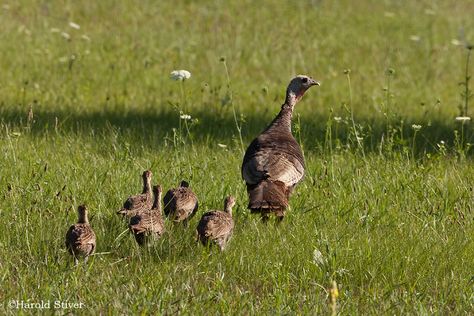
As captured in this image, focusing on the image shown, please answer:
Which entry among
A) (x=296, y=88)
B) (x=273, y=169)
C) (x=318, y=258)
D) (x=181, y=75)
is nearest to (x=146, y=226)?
(x=318, y=258)

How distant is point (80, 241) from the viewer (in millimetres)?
6703

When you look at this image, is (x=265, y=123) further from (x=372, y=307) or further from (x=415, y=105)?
(x=372, y=307)

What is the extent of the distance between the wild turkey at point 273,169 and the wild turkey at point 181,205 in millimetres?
436

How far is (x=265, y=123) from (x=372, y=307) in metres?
6.04

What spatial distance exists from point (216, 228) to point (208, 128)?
462 centimetres

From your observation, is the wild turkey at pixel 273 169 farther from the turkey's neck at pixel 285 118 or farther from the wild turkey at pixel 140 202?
the wild turkey at pixel 140 202

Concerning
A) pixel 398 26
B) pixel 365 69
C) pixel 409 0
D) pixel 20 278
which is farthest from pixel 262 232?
pixel 409 0

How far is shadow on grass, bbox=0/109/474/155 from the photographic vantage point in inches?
422

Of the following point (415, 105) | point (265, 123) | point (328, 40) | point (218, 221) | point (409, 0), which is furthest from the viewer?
point (409, 0)

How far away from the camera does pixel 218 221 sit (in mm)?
7238

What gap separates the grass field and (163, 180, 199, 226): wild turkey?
0.35 ft

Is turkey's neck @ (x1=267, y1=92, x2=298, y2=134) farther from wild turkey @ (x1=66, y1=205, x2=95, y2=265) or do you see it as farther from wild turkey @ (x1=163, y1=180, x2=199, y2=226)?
wild turkey @ (x1=66, y1=205, x2=95, y2=265)

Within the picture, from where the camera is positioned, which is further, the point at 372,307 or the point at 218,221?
the point at 218,221

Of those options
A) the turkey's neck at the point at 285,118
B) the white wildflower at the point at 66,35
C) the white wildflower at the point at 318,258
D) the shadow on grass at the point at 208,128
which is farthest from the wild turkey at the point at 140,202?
the white wildflower at the point at 66,35
